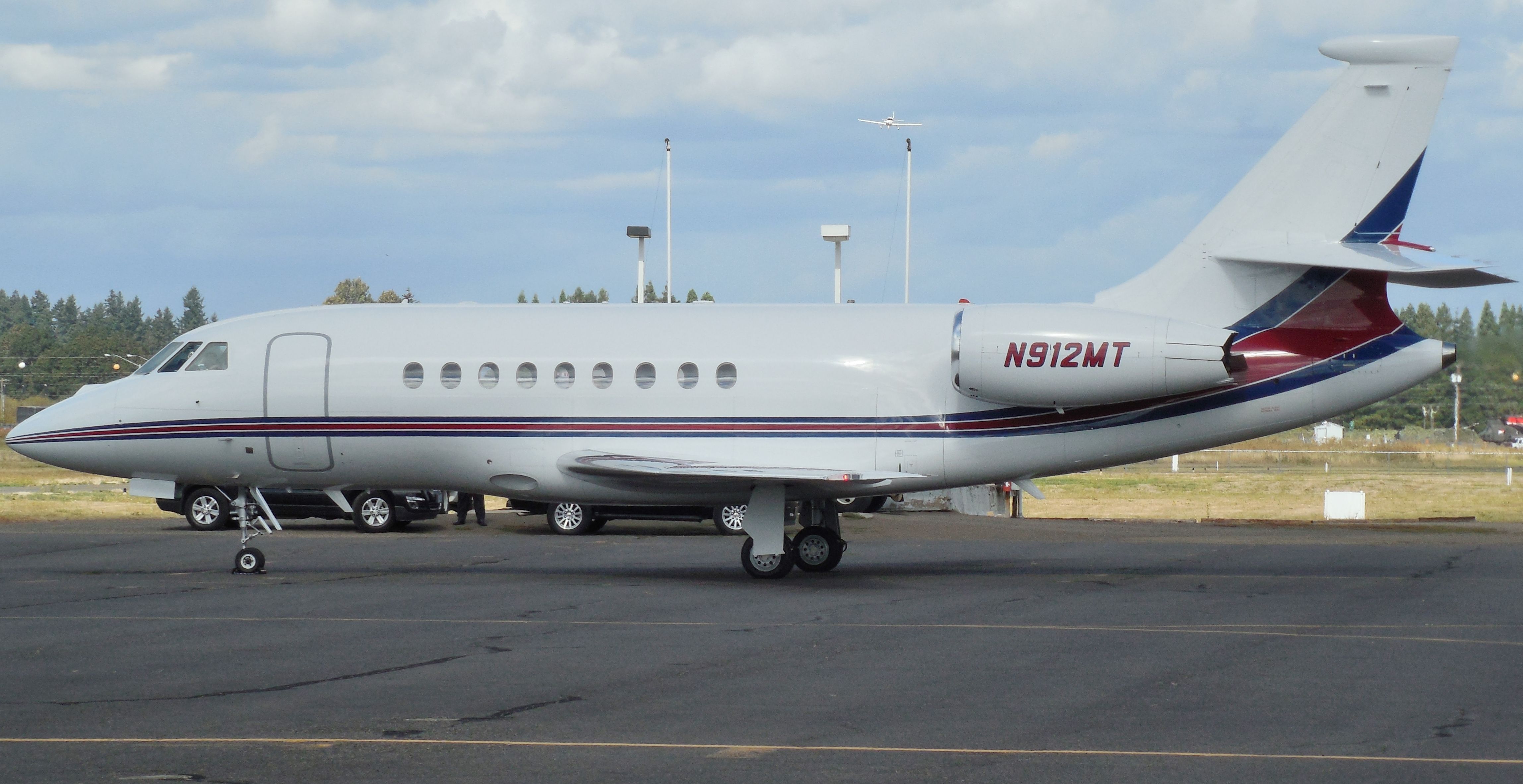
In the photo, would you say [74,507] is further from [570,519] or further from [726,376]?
[726,376]

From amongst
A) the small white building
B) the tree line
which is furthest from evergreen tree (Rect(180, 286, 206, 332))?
the small white building

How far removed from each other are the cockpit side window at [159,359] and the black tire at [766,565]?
817cm

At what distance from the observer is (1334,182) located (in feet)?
57.1

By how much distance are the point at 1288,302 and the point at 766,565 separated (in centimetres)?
722

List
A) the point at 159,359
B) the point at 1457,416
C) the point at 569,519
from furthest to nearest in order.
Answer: the point at 1457,416
the point at 569,519
the point at 159,359

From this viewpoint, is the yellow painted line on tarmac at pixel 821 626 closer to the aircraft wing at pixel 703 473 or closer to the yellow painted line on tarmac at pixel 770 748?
the aircraft wing at pixel 703 473

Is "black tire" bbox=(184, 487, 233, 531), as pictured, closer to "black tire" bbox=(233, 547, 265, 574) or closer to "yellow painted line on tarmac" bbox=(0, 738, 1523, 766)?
"black tire" bbox=(233, 547, 265, 574)

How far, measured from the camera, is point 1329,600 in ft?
53.1

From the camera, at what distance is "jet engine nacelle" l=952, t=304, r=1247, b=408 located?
17.0 meters

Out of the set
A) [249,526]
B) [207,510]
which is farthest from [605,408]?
[207,510]

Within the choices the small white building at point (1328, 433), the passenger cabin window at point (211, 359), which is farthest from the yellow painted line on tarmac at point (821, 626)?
the small white building at point (1328, 433)

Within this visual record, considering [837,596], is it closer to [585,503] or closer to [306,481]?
[585,503]

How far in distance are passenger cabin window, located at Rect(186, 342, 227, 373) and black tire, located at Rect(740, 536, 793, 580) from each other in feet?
24.3

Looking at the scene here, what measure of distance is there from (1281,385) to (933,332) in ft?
14.1
